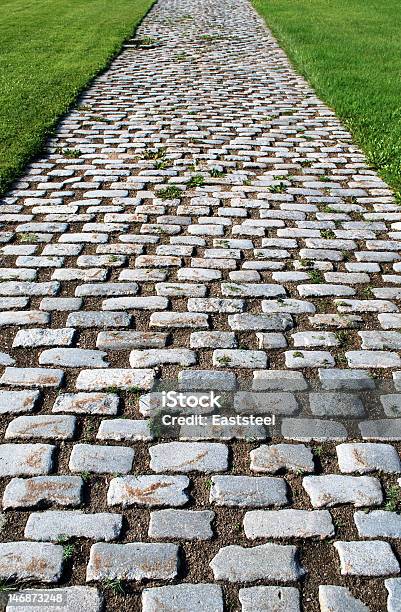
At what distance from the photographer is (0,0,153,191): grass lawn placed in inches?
296

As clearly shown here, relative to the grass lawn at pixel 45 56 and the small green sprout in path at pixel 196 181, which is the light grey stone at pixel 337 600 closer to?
the small green sprout in path at pixel 196 181

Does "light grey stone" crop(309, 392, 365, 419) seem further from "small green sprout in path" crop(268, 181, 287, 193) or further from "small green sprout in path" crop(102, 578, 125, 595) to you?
"small green sprout in path" crop(268, 181, 287, 193)

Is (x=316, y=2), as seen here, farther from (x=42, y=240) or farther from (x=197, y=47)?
A: (x=42, y=240)

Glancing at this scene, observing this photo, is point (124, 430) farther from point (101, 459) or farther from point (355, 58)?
point (355, 58)

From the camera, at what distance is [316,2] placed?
2033 cm

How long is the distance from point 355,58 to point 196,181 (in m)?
7.38

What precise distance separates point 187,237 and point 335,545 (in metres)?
2.98

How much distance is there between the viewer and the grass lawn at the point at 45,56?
751 centimetres

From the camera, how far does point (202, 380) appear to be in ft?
10.9

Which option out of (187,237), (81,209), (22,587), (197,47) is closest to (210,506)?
(22,587)

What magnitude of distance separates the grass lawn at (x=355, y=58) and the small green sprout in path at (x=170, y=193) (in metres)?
1.96

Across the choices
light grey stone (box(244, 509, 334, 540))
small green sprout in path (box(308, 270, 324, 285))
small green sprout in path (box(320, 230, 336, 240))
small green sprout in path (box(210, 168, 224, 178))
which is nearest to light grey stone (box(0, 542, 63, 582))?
light grey stone (box(244, 509, 334, 540))

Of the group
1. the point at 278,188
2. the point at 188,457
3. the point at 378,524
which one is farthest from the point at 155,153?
the point at 378,524

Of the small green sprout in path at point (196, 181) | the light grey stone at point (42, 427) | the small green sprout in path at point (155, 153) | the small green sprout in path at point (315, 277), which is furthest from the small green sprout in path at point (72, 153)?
Result: the light grey stone at point (42, 427)
